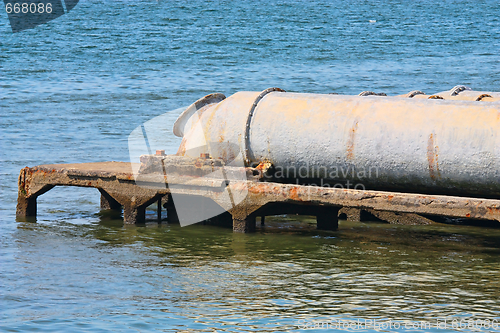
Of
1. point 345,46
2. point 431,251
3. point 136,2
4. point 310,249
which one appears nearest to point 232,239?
point 310,249

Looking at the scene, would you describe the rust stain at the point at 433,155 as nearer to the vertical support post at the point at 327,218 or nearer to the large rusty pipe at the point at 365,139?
the large rusty pipe at the point at 365,139

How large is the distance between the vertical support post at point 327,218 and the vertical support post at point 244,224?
0.93 meters

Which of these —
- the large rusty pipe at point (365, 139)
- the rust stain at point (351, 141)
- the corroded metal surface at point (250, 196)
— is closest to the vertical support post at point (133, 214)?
the corroded metal surface at point (250, 196)

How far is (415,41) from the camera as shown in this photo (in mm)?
44344

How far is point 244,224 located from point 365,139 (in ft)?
5.84

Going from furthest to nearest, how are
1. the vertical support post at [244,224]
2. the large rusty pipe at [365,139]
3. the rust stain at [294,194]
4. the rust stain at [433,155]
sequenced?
1. the vertical support post at [244,224]
2. the rust stain at [294,194]
3. the rust stain at [433,155]
4. the large rusty pipe at [365,139]

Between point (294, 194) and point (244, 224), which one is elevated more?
point (294, 194)

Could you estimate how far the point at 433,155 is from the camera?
7758 mm

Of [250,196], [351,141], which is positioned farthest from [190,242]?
[351,141]

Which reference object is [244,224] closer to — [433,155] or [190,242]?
[190,242]

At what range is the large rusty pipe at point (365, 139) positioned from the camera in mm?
7637

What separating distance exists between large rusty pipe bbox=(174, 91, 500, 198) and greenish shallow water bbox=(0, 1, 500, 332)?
81 centimetres

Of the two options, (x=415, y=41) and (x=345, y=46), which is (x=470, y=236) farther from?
(x=415, y=41)

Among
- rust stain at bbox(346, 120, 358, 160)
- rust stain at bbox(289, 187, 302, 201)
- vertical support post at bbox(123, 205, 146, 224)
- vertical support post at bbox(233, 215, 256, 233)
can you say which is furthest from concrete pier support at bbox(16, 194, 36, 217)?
rust stain at bbox(346, 120, 358, 160)
